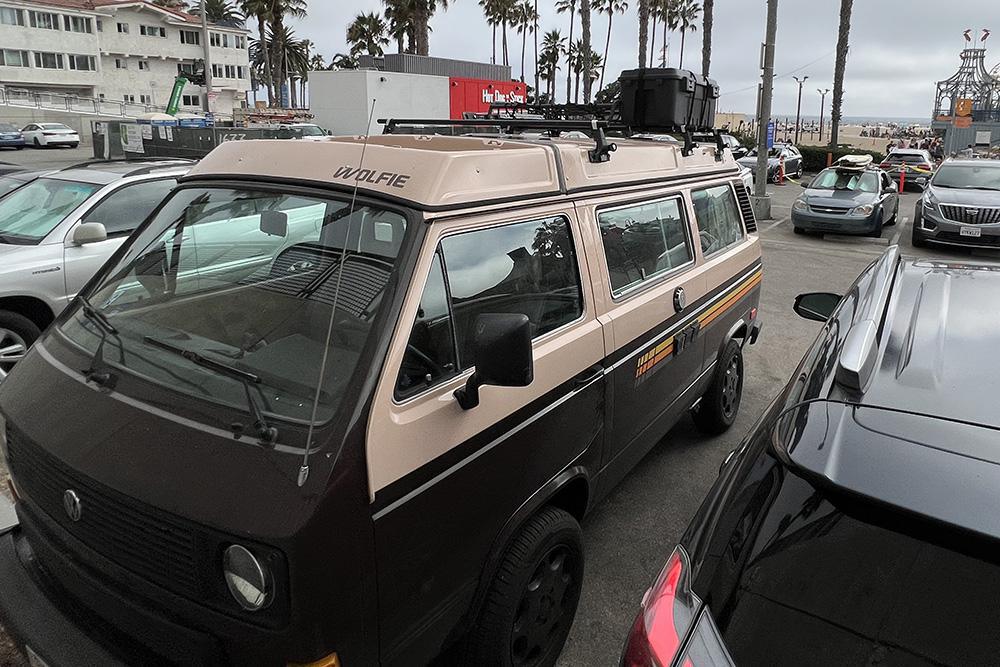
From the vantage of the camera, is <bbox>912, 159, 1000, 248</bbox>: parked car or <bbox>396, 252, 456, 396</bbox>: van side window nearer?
<bbox>396, 252, 456, 396</bbox>: van side window

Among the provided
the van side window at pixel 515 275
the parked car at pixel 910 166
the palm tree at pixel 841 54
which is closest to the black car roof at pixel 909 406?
the van side window at pixel 515 275

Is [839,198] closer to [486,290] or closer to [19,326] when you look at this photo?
[486,290]

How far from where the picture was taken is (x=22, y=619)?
2.19 m

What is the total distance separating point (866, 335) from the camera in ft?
7.29

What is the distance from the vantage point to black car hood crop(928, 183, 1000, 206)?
43.5 feet

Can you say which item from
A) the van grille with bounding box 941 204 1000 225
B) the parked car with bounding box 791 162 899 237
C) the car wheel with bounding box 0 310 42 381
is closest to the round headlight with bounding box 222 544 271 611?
the car wheel with bounding box 0 310 42 381

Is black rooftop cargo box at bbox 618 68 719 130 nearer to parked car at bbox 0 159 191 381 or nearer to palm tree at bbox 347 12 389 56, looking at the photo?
parked car at bbox 0 159 191 381

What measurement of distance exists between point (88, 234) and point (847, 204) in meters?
14.1

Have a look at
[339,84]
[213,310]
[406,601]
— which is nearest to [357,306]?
[213,310]

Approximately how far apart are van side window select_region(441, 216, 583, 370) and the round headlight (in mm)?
891

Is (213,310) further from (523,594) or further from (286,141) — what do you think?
(523,594)

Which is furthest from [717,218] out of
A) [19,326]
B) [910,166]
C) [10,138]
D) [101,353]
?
[10,138]

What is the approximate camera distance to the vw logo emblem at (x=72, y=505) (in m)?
2.08

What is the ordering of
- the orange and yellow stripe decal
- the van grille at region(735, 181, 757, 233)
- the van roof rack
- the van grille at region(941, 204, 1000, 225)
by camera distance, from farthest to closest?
the van grille at region(941, 204, 1000, 225) < the van grille at region(735, 181, 757, 233) < the orange and yellow stripe decal < the van roof rack
